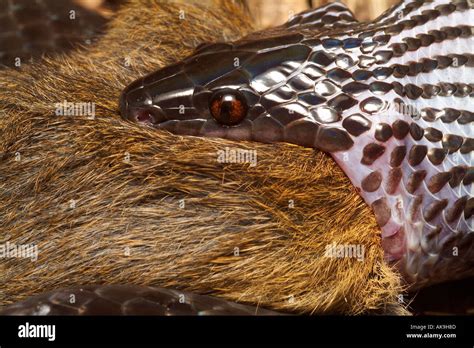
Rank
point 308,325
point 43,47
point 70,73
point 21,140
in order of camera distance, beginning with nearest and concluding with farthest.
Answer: point 308,325, point 21,140, point 70,73, point 43,47

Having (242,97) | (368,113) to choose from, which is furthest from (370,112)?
(242,97)

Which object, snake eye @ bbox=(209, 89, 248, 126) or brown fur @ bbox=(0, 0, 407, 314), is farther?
snake eye @ bbox=(209, 89, 248, 126)

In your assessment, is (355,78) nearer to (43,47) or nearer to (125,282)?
(125,282)

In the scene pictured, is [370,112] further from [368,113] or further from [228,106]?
[228,106]

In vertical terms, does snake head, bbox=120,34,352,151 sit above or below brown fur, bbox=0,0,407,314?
above

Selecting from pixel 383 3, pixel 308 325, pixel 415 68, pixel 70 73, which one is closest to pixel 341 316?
pixel 308 325

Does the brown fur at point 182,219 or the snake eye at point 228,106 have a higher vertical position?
the snake eye at point 228,106
